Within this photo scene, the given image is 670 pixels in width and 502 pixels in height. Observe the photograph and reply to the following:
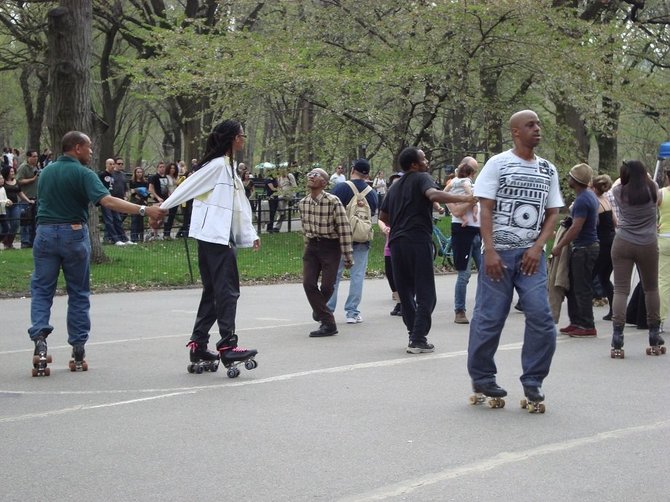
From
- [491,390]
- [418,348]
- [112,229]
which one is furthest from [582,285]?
[112,229]

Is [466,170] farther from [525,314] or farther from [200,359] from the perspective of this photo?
[525,314]

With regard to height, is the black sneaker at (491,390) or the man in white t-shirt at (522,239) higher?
the man in white t-shirt at (522,239)

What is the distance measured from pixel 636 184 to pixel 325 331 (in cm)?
366

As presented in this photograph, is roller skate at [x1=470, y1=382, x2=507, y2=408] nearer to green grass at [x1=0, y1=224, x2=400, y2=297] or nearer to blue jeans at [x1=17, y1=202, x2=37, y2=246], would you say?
green grass at [x1=0, y1=224, x2=400, y2=297]

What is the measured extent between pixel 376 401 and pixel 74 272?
2957 mm

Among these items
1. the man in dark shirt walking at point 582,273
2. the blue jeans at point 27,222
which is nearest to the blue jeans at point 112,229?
the blue jeans at point 27,222

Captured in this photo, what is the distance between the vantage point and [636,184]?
10.6 metres

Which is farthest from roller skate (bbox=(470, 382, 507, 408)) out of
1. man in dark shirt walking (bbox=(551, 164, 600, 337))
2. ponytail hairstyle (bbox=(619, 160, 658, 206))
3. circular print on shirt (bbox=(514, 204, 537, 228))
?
man in dark shirt walking (bbox=(551, 164, 600, 337))

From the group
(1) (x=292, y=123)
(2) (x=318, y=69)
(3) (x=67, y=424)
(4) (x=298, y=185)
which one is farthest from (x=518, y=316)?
(1) (x=292, y=123)

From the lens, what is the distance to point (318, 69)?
25.1 metres

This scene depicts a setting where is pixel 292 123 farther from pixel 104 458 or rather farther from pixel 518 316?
pixel 104 458

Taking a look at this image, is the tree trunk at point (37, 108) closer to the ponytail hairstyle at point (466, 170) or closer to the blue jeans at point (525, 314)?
the ponytail hairstyle at point (466, 170)

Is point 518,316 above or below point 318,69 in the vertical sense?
below

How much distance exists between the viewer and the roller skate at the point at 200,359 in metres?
9.32
